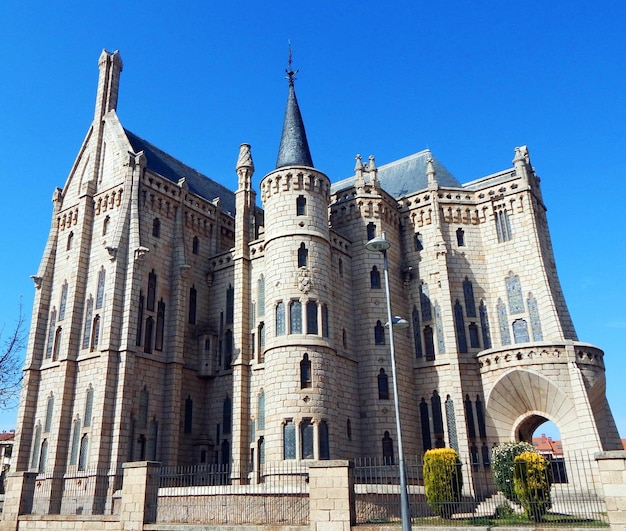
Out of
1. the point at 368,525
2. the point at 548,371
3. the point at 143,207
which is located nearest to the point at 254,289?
the point at 143,207

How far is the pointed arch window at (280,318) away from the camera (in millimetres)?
27092

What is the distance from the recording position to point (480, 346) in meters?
30.1

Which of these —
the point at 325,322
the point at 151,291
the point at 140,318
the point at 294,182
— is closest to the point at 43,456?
the point at 140,318

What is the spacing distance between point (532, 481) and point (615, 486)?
5483 millimetres

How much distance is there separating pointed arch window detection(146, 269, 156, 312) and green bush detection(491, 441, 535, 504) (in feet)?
58.3

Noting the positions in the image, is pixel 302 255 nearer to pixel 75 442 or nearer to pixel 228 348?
pixel 228 348

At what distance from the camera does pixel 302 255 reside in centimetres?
2845

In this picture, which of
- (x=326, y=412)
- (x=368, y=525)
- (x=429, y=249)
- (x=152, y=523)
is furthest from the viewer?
(x=429, y=249)

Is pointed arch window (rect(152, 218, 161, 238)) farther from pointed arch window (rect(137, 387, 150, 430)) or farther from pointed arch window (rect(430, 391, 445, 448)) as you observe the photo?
pointed arch window (rect(430, 391, 445, 448))

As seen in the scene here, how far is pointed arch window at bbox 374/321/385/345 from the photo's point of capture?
30023mm

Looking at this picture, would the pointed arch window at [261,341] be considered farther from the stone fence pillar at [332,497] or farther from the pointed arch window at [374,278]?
the stone fence pillar at [332,497]

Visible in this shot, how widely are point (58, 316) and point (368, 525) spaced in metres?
22.9

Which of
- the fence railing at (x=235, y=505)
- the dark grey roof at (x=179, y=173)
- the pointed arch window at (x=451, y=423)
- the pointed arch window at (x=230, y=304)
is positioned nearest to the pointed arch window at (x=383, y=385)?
the pointed arch window at (x=451, y=423)

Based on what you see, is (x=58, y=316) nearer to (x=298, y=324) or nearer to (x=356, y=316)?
(x=298, y=324)
